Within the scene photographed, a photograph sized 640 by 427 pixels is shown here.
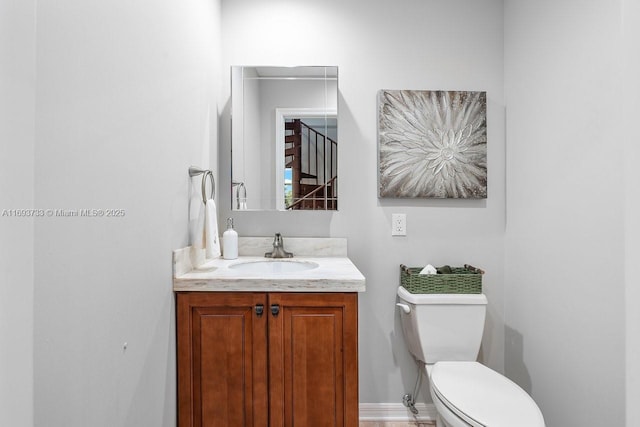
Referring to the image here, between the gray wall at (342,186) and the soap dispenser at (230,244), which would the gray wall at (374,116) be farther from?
the soap dispenser at (230,244)

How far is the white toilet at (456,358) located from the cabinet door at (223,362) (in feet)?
2.37

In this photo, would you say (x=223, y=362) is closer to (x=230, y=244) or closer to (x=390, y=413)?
(x=230, y=244)

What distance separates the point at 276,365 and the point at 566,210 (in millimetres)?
1401

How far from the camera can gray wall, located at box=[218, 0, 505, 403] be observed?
2.00 meters

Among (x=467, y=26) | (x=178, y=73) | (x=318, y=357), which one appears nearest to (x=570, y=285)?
(x=318, y=357)

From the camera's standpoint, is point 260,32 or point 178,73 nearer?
point 178,73

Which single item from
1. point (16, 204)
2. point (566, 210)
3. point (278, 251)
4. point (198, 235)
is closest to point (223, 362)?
point (198, 235)

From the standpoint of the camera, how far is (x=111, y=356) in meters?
0.90

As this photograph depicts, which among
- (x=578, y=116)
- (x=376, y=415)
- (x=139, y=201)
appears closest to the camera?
(x=139, y=201)

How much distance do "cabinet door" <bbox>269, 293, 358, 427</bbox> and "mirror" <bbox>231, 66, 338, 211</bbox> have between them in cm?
71

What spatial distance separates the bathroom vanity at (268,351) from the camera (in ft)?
4.49

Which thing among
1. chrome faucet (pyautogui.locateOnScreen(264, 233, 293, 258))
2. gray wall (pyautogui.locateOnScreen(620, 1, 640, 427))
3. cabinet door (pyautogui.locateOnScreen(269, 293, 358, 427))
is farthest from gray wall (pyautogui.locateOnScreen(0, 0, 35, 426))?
chrome faucet (pyautogui.locateOnScreen(264, 233, 293, 258))

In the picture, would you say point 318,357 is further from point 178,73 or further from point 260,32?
point 260,32

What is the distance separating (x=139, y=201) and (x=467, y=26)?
199cm
